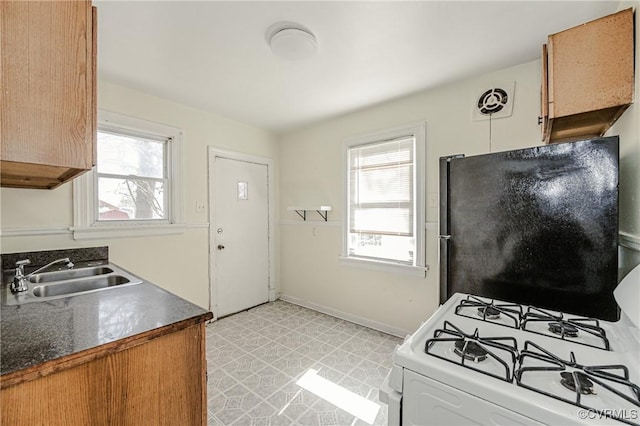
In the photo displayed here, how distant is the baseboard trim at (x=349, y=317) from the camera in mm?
2754

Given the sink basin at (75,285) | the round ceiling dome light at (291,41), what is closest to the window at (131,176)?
the sink basin at (75,285)

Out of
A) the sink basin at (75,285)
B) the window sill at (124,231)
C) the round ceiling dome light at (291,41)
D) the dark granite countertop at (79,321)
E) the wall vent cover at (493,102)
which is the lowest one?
the sink basin at (75,285)

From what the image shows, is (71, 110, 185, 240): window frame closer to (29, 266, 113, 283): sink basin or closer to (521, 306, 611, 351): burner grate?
(29, 266, 113, 283): sink basin

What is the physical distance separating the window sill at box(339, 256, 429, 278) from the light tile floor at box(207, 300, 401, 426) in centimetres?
68

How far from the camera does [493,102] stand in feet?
7.17

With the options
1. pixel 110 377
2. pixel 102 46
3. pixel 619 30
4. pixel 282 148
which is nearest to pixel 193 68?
pixel 102 46

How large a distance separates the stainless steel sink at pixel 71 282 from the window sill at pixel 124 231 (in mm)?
441

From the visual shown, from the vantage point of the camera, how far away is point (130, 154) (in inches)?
103

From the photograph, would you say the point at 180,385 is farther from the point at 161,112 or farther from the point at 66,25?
the point at 161,112

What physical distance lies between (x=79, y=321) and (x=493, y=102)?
2.94 meters

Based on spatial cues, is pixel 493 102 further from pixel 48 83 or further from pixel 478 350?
pixel 48 83

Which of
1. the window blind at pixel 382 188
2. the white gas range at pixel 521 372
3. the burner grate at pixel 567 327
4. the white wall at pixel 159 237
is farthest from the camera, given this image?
the window blind at pixel 382 188

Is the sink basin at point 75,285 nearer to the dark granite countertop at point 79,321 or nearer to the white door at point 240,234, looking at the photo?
the dark granite countertop at point 79,321

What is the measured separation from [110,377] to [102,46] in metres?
2.12
